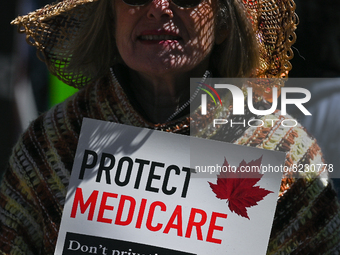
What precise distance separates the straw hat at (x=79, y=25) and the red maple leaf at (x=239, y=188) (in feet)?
1.43

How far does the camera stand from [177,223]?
1368 mm

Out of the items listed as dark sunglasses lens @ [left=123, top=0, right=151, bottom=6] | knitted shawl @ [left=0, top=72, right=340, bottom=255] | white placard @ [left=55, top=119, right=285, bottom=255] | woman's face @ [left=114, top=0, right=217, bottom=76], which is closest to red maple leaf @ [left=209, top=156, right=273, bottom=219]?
white placard @ [left=55, top=119, right=285, bottom=255]

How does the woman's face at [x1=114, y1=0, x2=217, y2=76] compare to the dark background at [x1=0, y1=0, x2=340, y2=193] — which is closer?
the woman's face at [x1=114, y1=0, x2=217, y2=76]

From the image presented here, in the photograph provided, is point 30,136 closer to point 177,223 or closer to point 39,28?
Answer: point 39,28

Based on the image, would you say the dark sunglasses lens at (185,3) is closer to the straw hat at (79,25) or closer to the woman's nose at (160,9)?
the woman's nose at (160,9)

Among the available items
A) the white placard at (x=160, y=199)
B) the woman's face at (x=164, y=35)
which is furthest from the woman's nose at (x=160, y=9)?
the white placard at (x=160, y=199)

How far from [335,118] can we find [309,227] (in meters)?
1.12

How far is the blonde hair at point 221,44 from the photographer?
158 cm

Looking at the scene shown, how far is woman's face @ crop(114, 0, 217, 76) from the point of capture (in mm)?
1414

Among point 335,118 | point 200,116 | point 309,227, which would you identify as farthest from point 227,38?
point 335,118

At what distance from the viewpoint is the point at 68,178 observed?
1.55m

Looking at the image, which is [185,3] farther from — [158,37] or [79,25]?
[79,25]

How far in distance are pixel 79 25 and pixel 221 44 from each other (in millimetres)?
577

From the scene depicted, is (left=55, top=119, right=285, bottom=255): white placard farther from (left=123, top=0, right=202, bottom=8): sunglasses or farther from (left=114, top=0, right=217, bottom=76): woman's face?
(left=123, top=0, right=202, bottom=8): sunglasses
